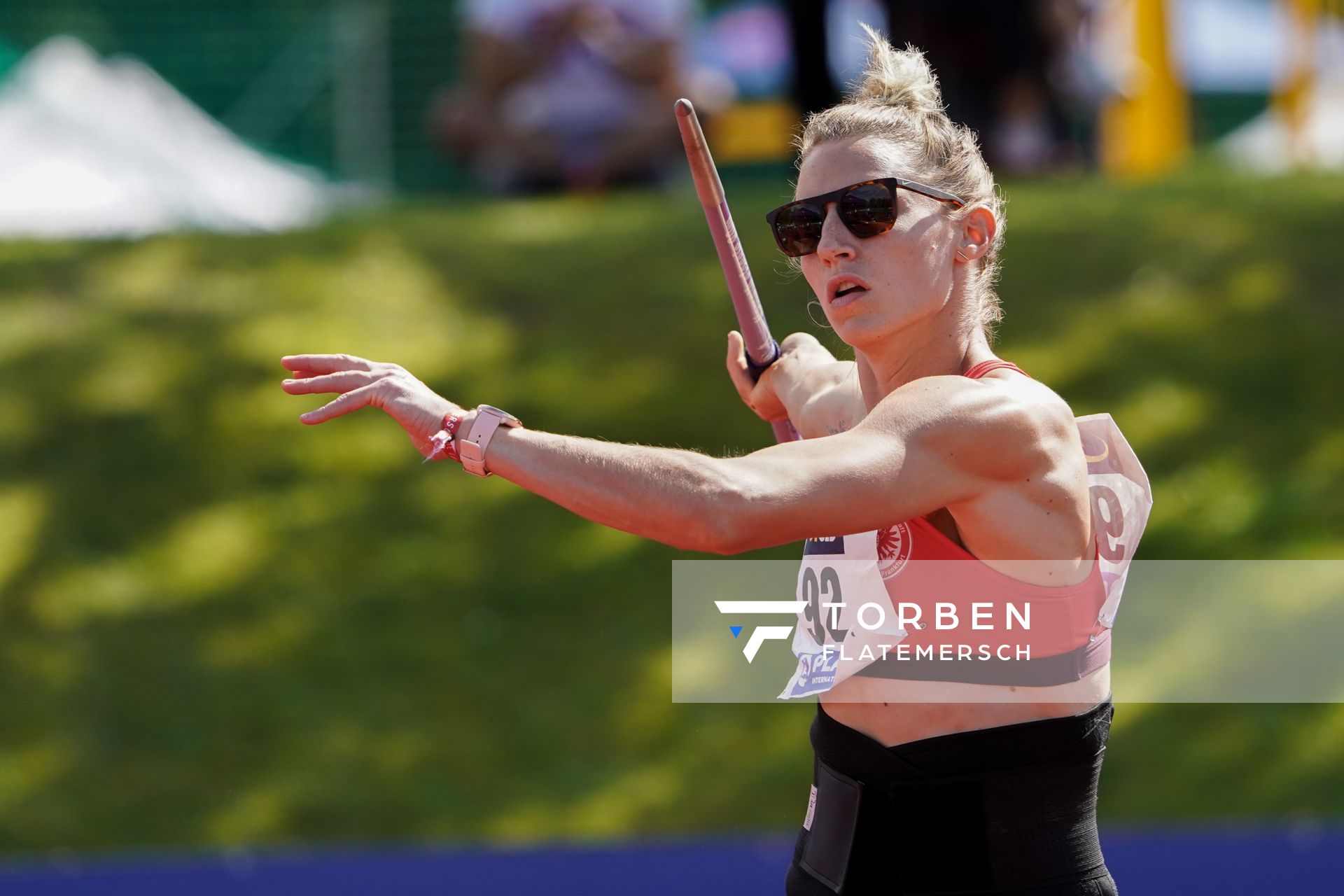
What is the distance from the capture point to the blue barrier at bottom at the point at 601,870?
4945 mm

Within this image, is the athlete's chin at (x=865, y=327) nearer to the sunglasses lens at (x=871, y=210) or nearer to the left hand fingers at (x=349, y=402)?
the sunglasses lens at (x=871, y=210)

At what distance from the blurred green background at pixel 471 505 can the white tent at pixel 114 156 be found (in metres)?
1.72

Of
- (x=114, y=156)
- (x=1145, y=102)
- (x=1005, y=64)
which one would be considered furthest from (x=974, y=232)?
(x=1145, y=102)

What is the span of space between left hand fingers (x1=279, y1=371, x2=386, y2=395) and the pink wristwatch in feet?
0.66

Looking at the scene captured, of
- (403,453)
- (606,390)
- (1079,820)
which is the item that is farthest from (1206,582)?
(1079,820)

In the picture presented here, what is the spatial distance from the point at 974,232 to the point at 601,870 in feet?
10.6

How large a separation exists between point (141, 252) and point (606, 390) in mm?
2590

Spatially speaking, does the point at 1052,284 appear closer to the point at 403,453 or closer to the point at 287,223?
the point at 403,453

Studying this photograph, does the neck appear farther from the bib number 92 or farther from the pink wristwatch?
the pink wristwatch

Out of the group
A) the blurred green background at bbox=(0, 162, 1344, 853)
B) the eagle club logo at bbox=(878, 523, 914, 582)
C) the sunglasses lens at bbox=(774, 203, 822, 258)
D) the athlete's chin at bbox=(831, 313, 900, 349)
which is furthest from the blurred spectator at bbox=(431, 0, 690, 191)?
the eagle club logo at bbox=(878, 523, 914, 582)

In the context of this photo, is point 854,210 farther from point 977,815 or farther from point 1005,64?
point 1005,64

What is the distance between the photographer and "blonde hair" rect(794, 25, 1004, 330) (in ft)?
8.02

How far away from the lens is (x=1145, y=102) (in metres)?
11.6

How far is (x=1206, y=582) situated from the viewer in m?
6.43
